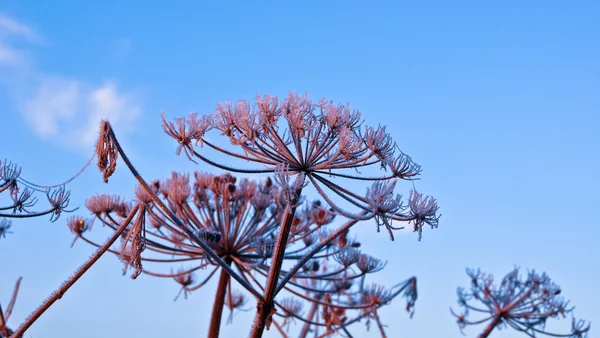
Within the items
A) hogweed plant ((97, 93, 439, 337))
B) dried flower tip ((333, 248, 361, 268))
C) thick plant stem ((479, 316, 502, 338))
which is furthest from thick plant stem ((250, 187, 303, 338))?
thick plant stem ((479, 316, 502, 338))

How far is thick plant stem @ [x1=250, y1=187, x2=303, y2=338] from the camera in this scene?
6.03 m

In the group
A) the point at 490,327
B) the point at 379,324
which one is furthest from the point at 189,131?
the point at 490,327

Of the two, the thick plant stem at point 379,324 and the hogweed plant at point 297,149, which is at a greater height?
the thick plant stem at point 379,324

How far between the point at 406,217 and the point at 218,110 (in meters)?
2.01

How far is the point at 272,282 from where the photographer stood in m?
6.09

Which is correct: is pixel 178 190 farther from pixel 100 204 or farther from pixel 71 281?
pixel 71 281

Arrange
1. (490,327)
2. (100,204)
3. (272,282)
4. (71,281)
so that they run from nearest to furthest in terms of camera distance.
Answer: (71,281), (272,282), (100,204), (490,327)

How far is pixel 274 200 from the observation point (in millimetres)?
11617

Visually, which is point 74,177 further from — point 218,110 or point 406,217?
point 406,217

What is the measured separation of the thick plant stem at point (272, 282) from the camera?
6.03 m

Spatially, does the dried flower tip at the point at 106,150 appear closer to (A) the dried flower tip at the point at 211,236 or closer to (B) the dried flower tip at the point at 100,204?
(A) the dried flower tip at the point at 211,236

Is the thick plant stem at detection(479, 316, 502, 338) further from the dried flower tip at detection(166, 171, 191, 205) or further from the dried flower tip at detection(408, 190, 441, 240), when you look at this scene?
the dried flower tip at detection(408, 190, 441, 240)

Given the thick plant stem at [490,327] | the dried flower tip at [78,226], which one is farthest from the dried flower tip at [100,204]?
the thick plant stem at [490,327]

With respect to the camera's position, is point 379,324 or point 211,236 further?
point 379,324
